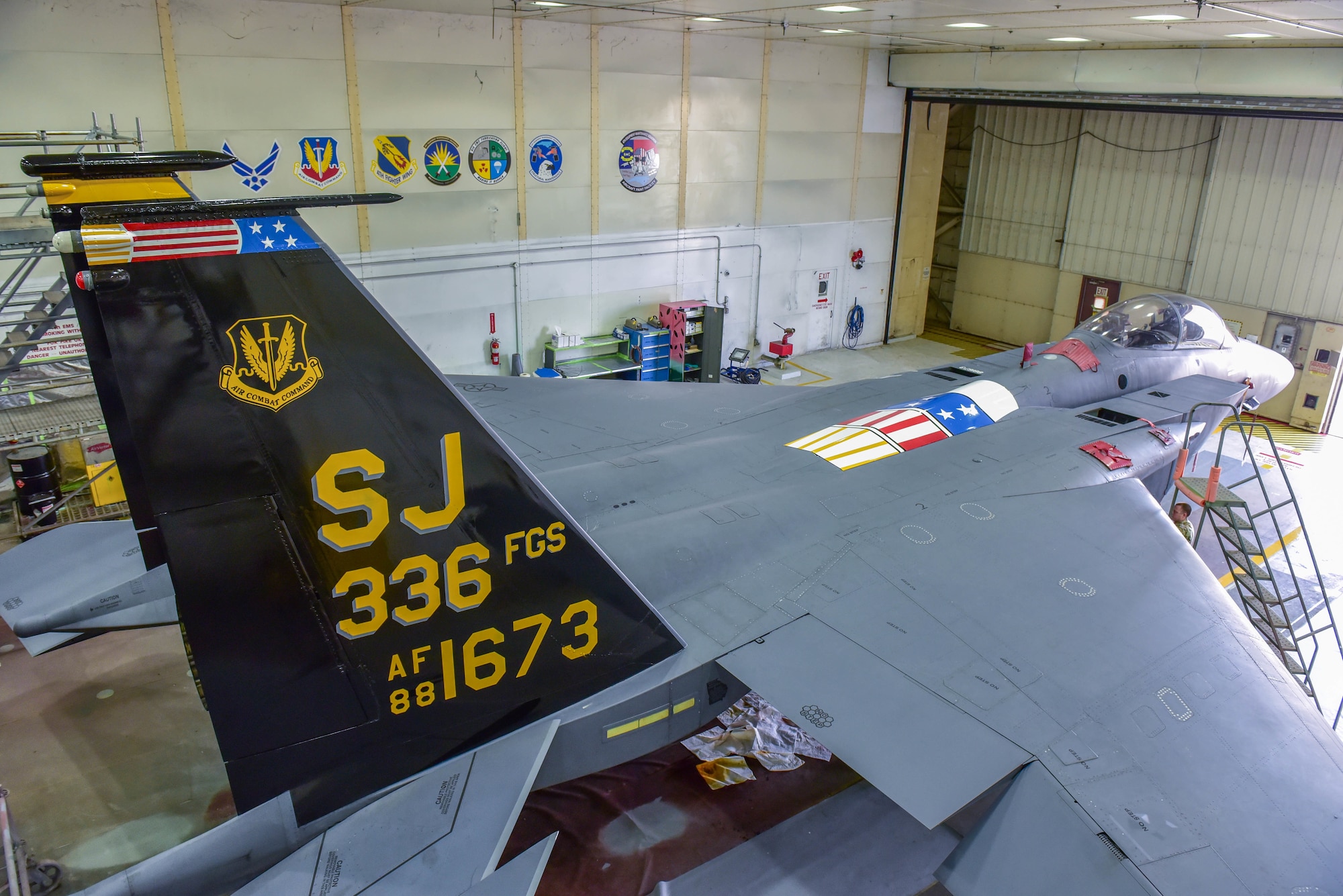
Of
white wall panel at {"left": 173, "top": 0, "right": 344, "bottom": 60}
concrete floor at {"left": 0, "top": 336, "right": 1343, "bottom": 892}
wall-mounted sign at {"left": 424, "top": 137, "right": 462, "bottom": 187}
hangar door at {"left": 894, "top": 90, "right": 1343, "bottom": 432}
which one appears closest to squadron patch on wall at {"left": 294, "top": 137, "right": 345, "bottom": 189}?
white wall panel at {"left": 173, "top": 0, "right": 344, "bottom": 60}

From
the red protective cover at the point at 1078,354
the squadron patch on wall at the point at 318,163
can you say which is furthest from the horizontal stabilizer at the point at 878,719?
the squadron patch on wall at the point at 318,163

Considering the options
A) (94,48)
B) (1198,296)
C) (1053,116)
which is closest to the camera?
(94,48)

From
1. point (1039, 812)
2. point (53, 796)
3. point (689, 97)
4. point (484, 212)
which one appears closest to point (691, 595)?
point (1039, 812)

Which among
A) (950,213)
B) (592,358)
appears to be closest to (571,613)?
(592,358)

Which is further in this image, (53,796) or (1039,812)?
(53,796)

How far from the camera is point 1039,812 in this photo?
15.6 feet

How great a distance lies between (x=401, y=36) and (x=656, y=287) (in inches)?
240

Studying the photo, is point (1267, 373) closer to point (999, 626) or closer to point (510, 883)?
point (999, 626)

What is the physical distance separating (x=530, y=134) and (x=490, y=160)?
854mm

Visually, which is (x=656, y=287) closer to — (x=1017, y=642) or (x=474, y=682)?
(x=1017, y=642)

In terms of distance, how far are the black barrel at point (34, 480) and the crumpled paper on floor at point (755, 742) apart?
318 inches

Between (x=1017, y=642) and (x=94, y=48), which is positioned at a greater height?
(x=94, y=48)

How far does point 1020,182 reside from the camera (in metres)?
20.2

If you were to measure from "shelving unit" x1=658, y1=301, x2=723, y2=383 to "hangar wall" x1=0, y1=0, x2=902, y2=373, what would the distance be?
0.77 meters
